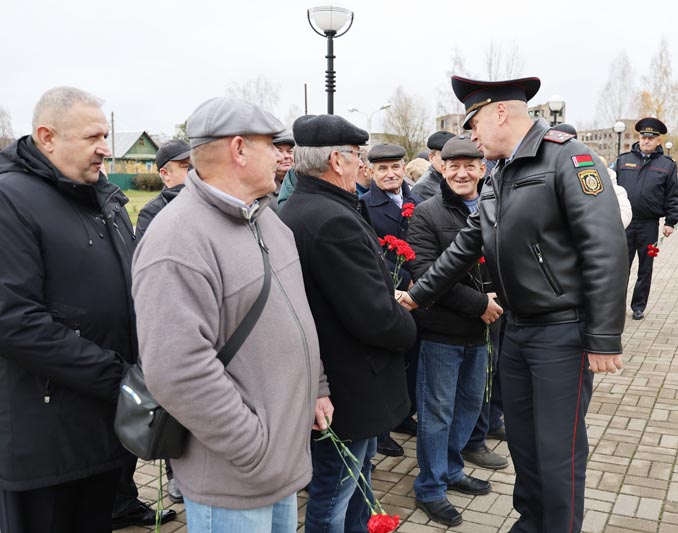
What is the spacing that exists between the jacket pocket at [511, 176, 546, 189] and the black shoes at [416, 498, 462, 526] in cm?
189

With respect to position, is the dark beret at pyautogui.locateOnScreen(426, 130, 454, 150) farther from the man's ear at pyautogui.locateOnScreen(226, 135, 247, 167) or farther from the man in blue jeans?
the man's ear at pyautogui.locateOnScreen(226, 135, 247, 167)

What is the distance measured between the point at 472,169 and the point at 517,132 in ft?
2.72

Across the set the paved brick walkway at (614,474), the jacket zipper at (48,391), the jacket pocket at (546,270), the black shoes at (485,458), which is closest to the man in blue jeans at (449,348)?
the paved brick walkway at (614,474)

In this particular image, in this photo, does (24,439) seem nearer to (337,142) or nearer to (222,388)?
(222,388)

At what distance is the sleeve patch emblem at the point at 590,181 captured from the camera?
2.63 meters

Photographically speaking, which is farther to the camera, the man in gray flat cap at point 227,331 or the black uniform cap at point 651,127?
the black uniform cap at point 651,127

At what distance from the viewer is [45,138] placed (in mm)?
2400

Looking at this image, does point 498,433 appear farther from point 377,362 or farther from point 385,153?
point 377,362

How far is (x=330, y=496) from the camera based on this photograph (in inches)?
107

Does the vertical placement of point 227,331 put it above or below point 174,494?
above

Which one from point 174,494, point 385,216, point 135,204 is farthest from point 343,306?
point 135,204

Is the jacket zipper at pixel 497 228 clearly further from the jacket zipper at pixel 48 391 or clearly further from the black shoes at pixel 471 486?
the jacket zipper at pixel 48 391

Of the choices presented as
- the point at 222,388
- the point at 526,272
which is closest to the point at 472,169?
the point at 526,272

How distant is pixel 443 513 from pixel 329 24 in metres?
7.07
